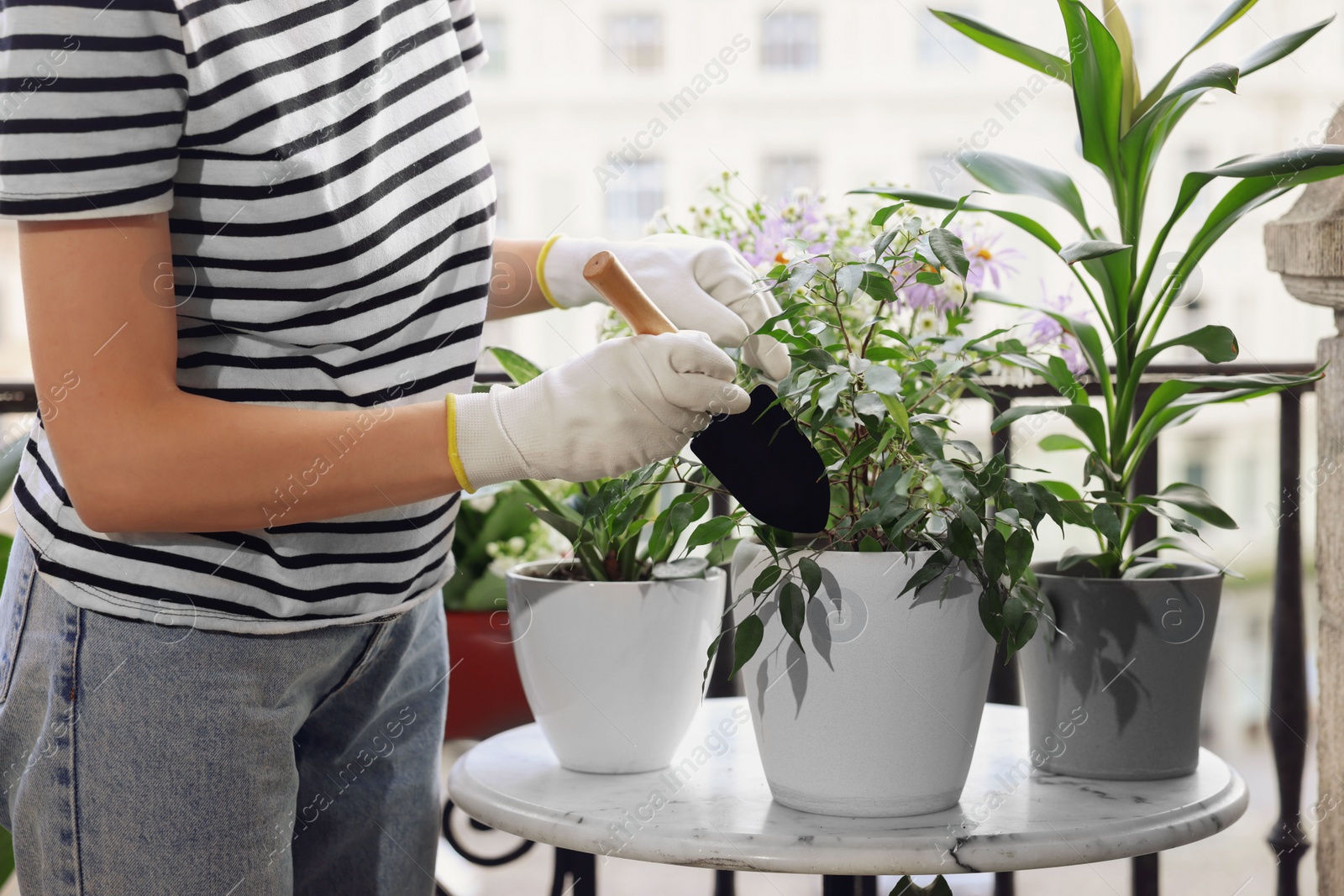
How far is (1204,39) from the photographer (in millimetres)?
802

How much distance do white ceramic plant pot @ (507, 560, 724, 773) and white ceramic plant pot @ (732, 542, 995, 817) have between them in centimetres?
11

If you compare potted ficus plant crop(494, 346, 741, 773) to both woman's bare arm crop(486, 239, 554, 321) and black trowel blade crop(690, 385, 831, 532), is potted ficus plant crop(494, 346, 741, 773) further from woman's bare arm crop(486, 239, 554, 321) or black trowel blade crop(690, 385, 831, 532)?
woman's bare arm crop(486, 239, 554, 321)

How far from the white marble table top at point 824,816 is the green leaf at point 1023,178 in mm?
431

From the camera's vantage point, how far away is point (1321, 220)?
0.89 m

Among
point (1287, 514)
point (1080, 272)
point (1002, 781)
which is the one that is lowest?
point (1002, 781)

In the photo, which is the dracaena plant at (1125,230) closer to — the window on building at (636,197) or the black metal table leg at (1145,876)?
the black metal table leg at (1145,876)

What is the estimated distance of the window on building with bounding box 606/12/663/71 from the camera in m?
20.2

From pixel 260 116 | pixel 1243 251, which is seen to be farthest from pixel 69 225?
pixel 1243 251

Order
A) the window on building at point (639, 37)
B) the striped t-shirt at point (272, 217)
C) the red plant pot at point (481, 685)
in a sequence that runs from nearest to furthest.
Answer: the striped t-shirt at point (272, 217), the red plant pot at point (481, 685), the window on building at point (639, 37)

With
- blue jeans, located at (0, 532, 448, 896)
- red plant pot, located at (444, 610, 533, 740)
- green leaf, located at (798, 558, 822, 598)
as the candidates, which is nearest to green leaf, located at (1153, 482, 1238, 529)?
green leaf, located at (798, 558, 822, 598)

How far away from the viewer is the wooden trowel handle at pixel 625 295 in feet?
2.13

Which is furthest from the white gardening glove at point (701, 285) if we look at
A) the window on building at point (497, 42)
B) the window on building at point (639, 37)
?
the window on building at point (639, 37)

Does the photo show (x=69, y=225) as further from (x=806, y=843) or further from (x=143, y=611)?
(x=806, y=843)

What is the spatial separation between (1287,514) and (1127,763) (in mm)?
486
